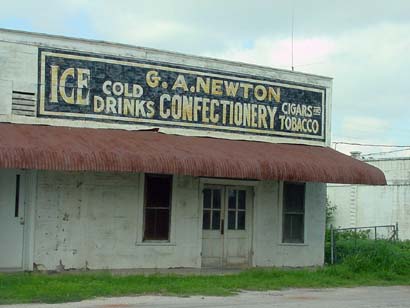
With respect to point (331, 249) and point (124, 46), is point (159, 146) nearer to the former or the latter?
point (124, 46)

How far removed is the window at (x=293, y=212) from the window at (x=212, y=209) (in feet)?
6.07

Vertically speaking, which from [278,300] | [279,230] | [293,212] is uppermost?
[293,212]

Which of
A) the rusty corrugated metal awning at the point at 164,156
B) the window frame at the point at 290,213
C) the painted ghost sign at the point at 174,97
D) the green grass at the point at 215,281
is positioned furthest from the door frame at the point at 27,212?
the window frame at the point at 290,213

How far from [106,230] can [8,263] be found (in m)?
2.14

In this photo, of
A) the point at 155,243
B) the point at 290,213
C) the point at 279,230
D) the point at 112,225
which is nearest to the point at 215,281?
the point at 155,243

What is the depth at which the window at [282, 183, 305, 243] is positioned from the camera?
716 inches

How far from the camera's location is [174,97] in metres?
16.7

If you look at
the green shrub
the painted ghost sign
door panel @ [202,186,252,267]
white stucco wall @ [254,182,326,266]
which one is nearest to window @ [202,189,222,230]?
door panel @ [202,186,252,267]

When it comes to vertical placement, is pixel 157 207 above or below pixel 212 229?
above

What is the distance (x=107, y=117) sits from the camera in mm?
15805

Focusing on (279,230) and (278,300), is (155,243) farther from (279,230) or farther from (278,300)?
(278,300)

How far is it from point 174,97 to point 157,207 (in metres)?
2.56

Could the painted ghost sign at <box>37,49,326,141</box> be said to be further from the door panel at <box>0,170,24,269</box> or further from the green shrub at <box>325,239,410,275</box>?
the green shrub at <box>325,239,410,275</box>

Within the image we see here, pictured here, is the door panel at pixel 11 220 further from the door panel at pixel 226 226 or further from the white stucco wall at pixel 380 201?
A: the white stucco wall at pixel 380 201
